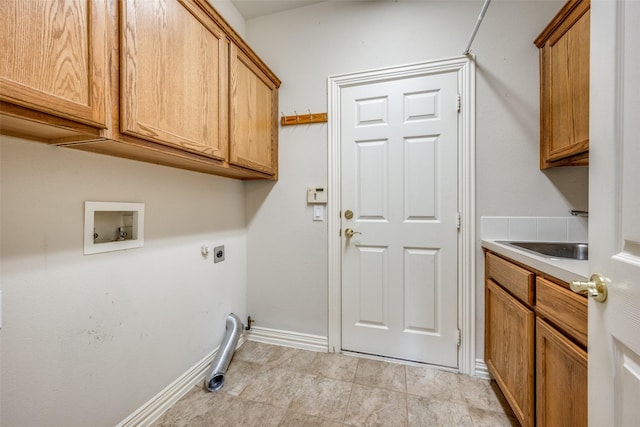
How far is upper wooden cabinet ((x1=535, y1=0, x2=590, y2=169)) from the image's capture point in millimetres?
1208

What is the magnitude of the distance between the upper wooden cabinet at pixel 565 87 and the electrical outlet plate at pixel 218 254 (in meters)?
2.12

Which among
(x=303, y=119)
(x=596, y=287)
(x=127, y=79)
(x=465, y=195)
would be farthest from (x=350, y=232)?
(x=127, y=79)

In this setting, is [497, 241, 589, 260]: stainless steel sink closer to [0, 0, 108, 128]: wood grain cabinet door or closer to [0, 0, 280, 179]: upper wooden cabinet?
[0, 0, 280, 179]: upper wooden cabinet

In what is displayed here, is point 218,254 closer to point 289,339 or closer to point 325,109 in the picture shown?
point 289,339

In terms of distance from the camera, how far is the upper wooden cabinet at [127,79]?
672 mm

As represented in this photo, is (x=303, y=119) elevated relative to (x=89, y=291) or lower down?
elevated

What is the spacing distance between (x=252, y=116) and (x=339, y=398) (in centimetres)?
180

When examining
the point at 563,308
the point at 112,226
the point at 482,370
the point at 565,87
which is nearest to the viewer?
the point at 563,308

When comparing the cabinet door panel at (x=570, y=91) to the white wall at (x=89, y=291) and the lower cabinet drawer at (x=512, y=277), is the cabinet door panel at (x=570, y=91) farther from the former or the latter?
the white wall at (x=89, y=291)

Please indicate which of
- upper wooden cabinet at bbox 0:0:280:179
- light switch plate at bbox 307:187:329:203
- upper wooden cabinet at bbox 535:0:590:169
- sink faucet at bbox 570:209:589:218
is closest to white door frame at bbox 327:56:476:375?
upper wooden cabinet at bbox 535:0:590:169

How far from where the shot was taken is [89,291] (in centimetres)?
105

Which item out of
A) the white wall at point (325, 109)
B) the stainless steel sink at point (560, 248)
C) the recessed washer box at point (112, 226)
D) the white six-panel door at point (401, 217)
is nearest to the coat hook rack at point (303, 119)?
the white wall at point (325, 109)

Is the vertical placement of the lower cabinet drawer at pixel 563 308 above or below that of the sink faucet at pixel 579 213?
below

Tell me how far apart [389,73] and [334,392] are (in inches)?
82.0
